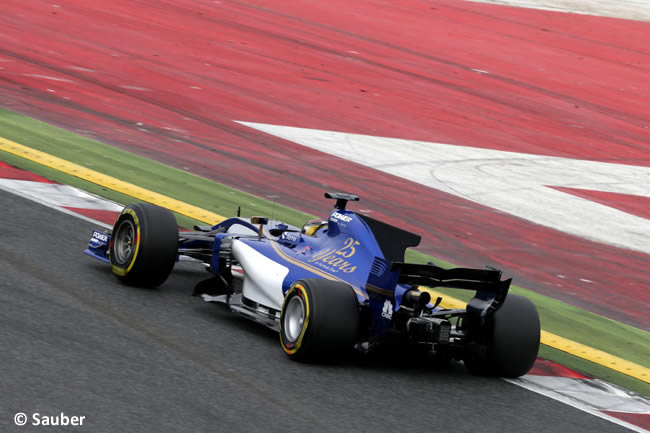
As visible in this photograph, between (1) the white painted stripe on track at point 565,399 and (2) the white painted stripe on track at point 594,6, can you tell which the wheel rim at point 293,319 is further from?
(2) the white painted stripe on track at point 594,6

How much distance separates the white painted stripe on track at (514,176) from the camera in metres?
14.1

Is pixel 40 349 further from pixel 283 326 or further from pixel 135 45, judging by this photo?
pixel 135 45

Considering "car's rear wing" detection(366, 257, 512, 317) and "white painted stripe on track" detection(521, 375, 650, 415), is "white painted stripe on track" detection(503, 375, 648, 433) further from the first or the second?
"car's rear wing" detection(366, 257, 512, 317)

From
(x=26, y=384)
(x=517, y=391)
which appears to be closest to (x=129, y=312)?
(x=26, y=384)

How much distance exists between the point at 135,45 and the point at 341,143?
19.5ft

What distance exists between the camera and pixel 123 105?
15586 mm

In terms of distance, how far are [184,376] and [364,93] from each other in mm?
14215

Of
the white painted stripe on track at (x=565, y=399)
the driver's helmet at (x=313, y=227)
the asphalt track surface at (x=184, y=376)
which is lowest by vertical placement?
the asphalt track surface at (x=184, y=376)

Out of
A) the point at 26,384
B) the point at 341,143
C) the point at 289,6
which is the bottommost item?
the point at 26,384

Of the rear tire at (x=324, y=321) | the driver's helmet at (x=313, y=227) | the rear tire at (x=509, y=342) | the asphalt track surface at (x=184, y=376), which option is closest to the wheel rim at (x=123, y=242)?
the asphalt track surface at (x=184, y=376)

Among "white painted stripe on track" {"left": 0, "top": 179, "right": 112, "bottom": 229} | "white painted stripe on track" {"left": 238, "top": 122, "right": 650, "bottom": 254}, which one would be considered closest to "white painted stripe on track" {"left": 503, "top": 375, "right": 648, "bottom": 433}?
"white painted stripe on track" {"left": 0, "top": 179, "right": 112, "bottom": 229}

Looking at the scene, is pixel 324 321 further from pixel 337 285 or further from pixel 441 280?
pixel 441 280

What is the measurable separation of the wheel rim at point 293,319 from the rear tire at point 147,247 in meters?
1.21

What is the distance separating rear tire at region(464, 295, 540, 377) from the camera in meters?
7.05
